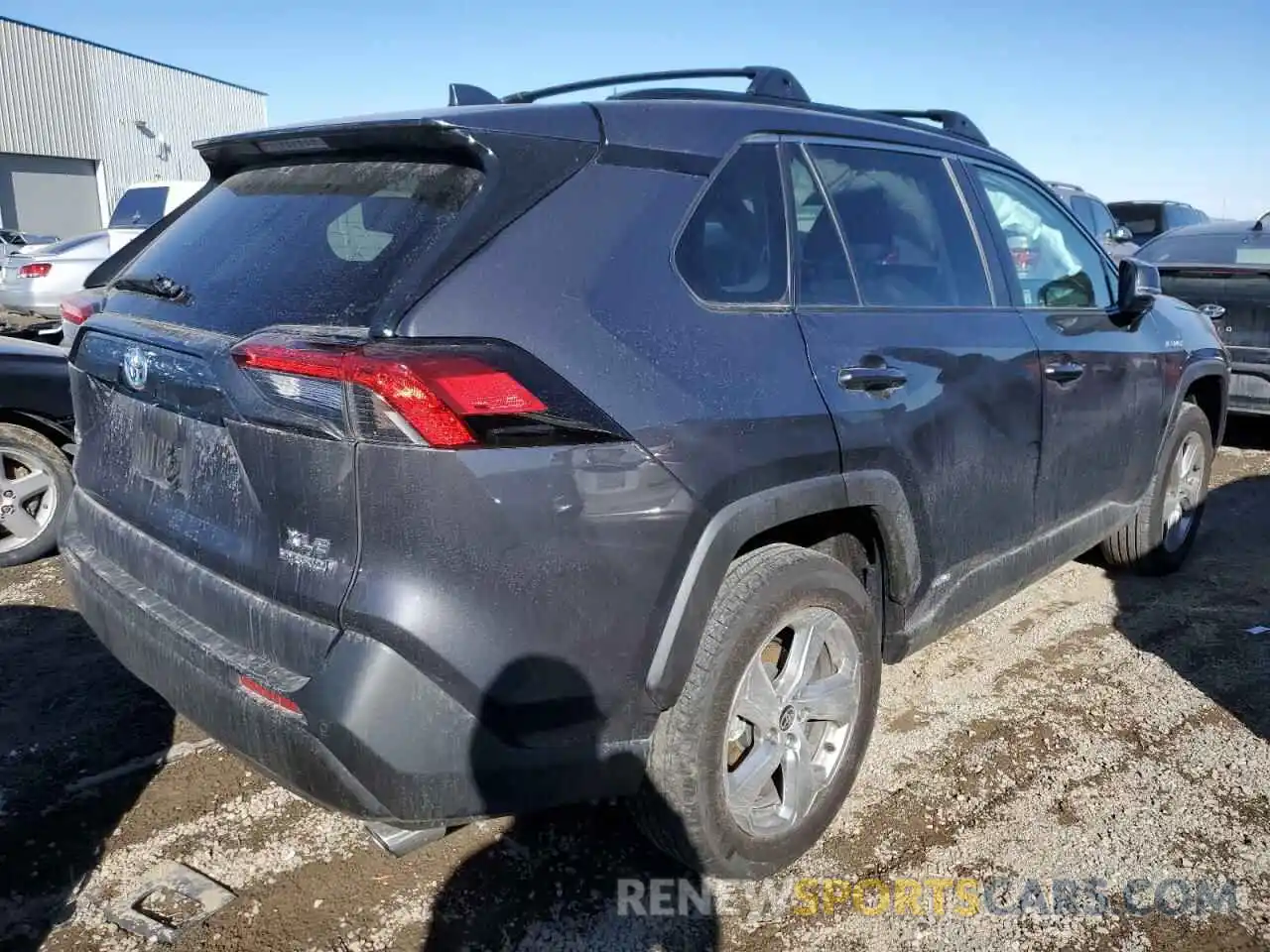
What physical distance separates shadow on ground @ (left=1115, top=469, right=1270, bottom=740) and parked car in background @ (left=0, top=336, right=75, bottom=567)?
486 centimetres

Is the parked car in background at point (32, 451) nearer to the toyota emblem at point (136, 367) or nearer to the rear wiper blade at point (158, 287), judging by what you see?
the rear wiper blade at point (158, 287)

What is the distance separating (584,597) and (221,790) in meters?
1.60

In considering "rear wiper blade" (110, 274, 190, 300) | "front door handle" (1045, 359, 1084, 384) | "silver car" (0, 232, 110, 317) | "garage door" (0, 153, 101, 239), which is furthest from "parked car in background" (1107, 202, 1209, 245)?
"garage door" (0, 153, 101, 239)

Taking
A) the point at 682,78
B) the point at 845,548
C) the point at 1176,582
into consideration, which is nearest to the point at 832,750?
the point at 845,548

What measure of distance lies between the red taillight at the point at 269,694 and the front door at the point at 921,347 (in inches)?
56.1

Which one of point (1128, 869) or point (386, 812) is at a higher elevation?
point (386, 812)

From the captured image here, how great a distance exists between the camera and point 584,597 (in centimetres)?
203

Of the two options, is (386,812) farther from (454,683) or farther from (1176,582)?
(1176,582)

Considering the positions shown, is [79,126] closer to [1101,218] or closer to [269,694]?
[1101,218]

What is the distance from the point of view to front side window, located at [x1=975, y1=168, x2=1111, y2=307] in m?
3.55

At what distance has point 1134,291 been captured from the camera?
3869 mm

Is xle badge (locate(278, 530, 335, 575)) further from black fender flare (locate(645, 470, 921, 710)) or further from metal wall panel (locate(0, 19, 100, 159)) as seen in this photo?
metal wall panel (locate(0, 19, 100, 159))

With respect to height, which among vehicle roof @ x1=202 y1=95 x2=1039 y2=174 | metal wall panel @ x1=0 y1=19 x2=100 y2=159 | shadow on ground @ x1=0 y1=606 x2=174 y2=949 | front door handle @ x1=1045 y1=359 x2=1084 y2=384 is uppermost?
metal wall panel @ x1=0 y1=19 x2=100 y2=159

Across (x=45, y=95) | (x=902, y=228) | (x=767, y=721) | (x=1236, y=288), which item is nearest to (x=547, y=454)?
(x=767, y=721)
